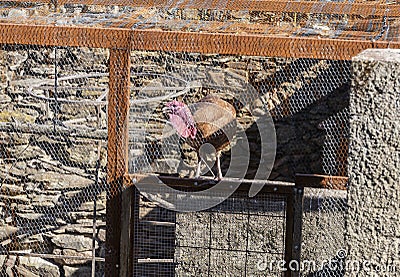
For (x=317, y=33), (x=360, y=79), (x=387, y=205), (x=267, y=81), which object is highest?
(x=267, y=81)

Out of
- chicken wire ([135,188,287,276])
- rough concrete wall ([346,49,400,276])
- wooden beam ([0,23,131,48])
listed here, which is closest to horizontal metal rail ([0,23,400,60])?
Answer: wooden beam ([0,23,131,48])

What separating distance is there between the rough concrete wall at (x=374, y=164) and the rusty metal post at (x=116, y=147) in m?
1.06

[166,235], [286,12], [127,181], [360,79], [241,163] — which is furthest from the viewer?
[241,163]

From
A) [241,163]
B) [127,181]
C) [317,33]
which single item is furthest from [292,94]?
[127,181]

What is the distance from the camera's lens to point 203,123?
154 inches

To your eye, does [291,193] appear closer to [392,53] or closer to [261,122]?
[392,53]

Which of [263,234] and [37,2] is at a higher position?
[37,2]

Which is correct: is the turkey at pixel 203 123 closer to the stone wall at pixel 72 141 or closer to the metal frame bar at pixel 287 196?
the metal frame bar at pixel 287 196

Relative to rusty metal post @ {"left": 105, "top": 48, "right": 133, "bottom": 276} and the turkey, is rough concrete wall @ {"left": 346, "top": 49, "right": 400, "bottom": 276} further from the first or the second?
the turkey

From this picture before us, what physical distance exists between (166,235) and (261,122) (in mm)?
1161

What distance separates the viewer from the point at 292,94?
5.83 meters

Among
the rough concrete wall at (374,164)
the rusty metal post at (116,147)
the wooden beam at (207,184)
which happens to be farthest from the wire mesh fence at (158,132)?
the rough concrete wall at (374,164)

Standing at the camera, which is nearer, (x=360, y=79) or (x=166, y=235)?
(x=360, y=79)

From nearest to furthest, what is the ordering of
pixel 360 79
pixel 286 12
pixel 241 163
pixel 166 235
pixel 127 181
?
pixel 360 79
pixel 127 181
pixel 286 12
pixel 166 235
pixel 241 163
